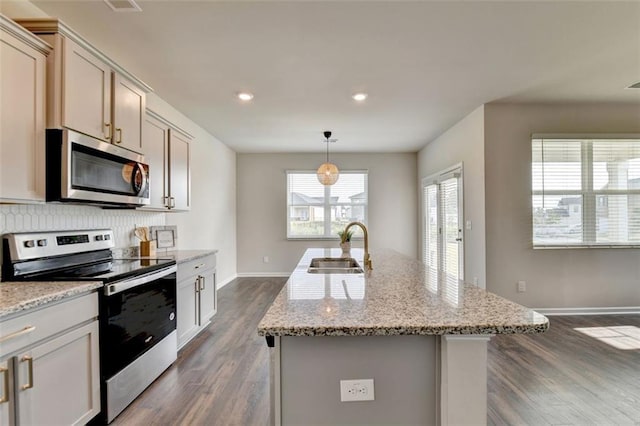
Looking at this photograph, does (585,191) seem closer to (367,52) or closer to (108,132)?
(367,52)

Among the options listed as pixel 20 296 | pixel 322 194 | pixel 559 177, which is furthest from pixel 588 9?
pixel 322 194

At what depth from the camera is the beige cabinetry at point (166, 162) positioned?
2.95m

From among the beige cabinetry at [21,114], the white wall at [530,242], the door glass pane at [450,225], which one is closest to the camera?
the beige cabinetry at [21,114]

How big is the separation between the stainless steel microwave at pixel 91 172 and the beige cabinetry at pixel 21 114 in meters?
0.05

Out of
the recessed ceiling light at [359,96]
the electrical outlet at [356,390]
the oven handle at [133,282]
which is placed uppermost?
the recessed ceiling light at [359,96]

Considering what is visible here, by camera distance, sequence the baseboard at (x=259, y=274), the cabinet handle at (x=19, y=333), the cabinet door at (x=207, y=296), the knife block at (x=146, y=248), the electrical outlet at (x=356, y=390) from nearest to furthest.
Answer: the electrical outlet at (x=356, y=390) → the cabinet handle at (x=19, y=333) → the knife block at (x=146, y=248) → the cabinet door at (x=207, y=296) → the baseboard at (x=259, y=274)

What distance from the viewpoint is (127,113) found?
2414mm

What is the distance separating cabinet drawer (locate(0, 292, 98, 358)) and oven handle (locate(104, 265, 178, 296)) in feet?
0.24

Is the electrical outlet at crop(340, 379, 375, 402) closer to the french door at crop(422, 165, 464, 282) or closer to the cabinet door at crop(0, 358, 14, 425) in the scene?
the cabinet door at crop(0, 358, 14, 425)

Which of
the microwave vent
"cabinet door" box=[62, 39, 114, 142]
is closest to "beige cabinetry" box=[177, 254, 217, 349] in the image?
"cabinet door" box=[62, 39, 114, 142]

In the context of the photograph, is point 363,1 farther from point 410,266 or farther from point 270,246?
point 270,246

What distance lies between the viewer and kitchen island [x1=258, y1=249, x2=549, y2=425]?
105 centimetres

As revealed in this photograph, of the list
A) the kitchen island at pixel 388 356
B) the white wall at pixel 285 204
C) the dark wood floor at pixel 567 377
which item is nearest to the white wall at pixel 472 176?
the dark wood floor at pixel 567 377

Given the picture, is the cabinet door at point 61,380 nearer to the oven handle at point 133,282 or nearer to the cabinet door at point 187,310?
the oven handle at point 133,282
